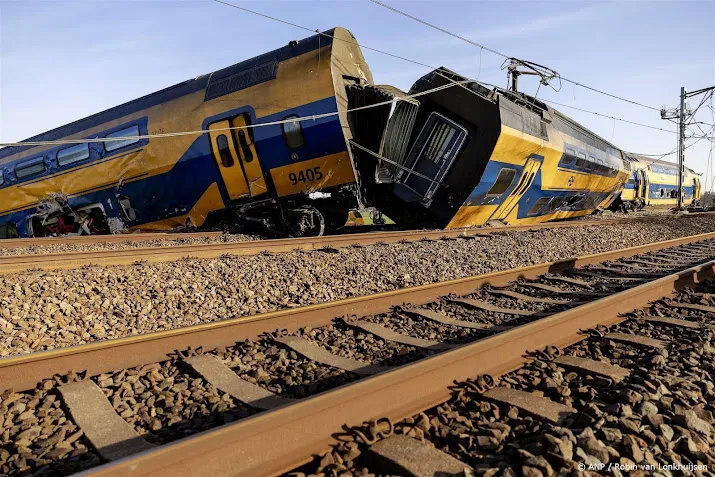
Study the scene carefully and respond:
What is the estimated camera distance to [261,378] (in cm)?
332

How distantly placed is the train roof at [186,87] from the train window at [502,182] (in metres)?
4.94

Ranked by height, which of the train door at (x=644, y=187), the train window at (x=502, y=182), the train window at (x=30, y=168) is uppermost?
the train window at (x=30, y=168)

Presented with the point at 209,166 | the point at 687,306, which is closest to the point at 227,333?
the point at 687,306

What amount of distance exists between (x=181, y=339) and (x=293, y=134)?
702 cm

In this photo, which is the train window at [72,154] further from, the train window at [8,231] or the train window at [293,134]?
the train window at [293,134]

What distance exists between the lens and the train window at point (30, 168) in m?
12.7

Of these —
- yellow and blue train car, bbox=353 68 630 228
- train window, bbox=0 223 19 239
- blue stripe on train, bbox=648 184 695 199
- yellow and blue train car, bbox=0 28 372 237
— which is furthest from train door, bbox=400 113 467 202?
blue stripe on train, bbox=648 184 695 199

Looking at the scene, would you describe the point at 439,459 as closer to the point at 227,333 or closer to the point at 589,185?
the point at 227,333

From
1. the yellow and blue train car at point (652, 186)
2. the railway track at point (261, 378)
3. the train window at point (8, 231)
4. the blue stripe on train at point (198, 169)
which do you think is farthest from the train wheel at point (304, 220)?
the yellow and blue train car at point (652, 186)

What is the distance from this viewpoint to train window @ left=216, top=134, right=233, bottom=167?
35.0 ft

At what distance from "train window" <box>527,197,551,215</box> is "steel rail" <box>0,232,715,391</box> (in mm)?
10506

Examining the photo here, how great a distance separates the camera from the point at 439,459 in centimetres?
225

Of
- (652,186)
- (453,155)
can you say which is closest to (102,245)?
(453,155)

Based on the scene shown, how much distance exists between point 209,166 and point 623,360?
9.09 metres
